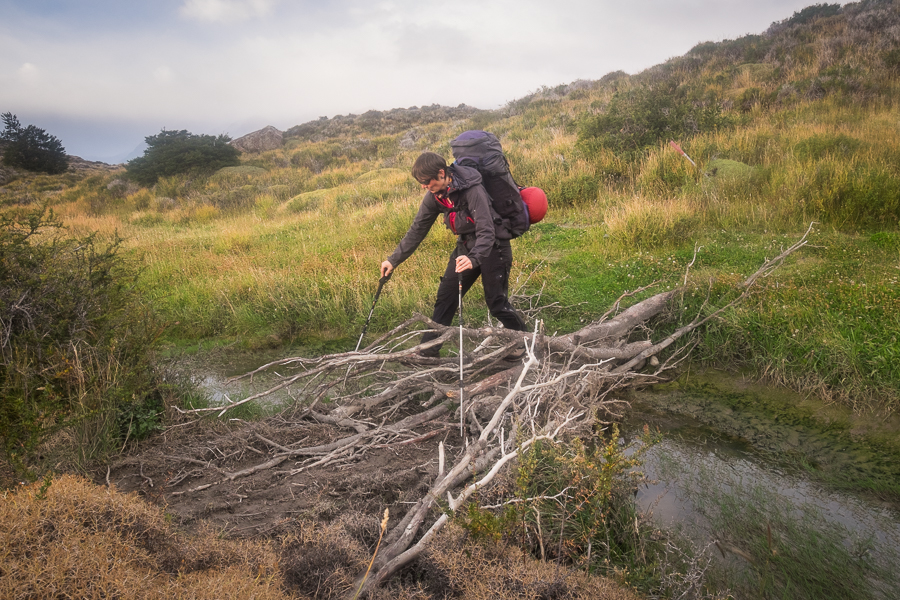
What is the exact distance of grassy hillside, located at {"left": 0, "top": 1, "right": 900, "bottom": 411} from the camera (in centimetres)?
518

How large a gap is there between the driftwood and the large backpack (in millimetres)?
1029

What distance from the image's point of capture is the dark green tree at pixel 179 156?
25.8 meters

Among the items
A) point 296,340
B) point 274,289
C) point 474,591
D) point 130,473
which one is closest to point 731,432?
point 474,591

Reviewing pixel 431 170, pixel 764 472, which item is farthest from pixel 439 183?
pixel 764 472

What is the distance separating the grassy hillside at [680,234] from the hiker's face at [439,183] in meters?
2.56

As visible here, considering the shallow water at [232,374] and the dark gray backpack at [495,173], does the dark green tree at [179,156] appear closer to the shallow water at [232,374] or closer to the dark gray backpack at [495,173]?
the shallow water at [232,374]

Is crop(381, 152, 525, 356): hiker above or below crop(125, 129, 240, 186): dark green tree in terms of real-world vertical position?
below

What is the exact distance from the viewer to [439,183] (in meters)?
4.15

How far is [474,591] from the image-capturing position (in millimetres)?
2059

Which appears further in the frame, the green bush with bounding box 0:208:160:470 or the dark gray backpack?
the dark gray backpack

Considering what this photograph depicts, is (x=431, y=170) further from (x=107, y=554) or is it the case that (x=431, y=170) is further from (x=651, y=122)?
(x=651, y=122)

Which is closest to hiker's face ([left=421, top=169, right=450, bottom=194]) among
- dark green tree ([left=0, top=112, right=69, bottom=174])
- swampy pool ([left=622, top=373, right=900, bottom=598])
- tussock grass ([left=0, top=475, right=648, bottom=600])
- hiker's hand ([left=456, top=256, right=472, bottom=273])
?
hiker's hand ([left=456, top=256, right=472, bottom=273])

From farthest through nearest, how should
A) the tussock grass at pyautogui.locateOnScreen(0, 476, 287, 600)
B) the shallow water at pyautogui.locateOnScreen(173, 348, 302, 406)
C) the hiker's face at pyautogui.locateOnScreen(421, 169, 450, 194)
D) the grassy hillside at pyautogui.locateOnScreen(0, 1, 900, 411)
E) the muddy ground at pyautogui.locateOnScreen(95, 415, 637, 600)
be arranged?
the shallow water at pyautogui.locateOnScreen(173, 348, 302, 406), the grassy hillside at pyautogui.locateOnScreen(0, 1, 900, 411), the hiker's face at pyautogui.locateOnScreen(421, 169, 450, 194), the muddy ground at pyautogui.locateOnScreen(95, 415, 637, 600), the tussock grass at pyautogui.locateOnScreen(0, 476, 287, 600)

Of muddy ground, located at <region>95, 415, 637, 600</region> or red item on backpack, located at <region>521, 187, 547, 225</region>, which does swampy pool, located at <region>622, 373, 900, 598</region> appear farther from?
red item on backpack, located at <region>521, 187, 547, 225</region>
